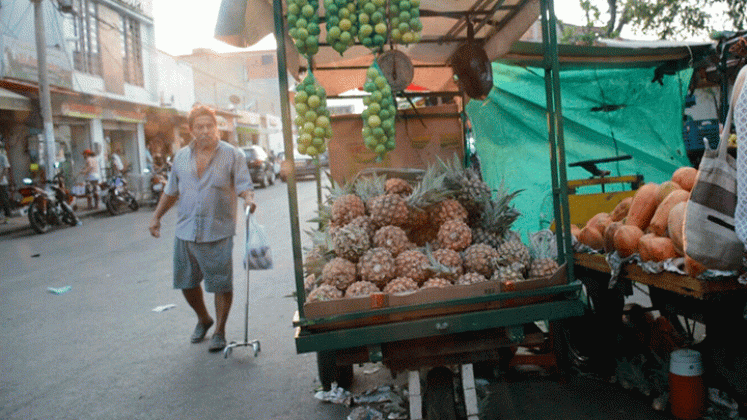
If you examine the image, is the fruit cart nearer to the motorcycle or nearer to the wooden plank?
the wooden plank

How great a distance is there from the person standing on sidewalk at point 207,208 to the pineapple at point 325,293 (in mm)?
1979

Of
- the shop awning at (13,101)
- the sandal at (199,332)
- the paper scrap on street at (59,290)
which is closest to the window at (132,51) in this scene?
the shop awning at (13,101)

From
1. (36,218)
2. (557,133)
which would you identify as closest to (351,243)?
(557,133)

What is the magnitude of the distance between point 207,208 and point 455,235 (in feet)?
8.14

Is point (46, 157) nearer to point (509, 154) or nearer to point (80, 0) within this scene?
point (80, 0)

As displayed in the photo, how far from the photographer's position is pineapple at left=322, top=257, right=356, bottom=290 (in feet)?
11.2

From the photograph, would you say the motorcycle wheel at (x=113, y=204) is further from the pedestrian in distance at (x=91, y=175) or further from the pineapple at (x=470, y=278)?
the pineapple at (x=470, y=278)

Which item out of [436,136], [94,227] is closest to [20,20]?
[94,227]

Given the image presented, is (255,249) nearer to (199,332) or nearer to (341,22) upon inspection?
(199,332)

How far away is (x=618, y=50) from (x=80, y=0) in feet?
72.3

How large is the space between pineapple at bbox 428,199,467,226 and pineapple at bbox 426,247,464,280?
275mm

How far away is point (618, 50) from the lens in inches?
279

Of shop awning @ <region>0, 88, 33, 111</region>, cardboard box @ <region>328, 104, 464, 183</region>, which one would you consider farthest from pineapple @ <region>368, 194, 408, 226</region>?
shop awning @ <region>0, 88, 33, 111</region>

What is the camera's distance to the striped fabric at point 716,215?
8.41 feet
